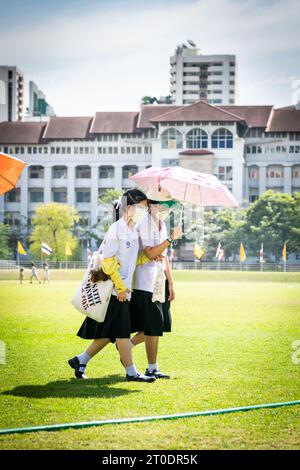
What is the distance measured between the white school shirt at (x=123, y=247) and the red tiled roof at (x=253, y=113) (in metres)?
93.1

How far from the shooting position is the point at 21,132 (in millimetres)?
104750

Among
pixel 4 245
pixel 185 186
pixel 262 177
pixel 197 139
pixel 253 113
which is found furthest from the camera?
pixel 253 113

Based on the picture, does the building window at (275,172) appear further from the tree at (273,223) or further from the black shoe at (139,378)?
the black shoe at (139,378)

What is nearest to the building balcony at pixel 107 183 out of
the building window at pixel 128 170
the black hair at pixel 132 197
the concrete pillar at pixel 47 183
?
the building window at pixel 128 170

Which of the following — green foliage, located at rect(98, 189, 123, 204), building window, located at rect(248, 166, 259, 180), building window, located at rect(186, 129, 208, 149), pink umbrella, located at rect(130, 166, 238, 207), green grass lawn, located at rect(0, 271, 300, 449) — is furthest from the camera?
building window, located at rect(248, 166, 259, 180)

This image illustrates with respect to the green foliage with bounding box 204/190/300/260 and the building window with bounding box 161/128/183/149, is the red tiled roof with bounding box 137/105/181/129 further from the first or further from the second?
the green foliage with bounding box 204/190/300/260

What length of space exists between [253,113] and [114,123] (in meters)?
17.5

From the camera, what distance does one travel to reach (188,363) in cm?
1027

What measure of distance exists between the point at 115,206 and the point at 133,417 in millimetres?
2870

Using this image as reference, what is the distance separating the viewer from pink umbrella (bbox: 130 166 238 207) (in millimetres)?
9836

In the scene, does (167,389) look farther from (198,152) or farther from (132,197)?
(198,152)

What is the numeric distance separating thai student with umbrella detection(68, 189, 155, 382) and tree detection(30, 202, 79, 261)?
7062 centimetres

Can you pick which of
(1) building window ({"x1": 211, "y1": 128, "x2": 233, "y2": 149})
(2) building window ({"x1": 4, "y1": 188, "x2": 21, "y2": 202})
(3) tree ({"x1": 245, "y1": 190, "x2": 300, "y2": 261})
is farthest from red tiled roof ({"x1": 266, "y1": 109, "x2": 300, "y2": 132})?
(2) building window ({"x1": 4, "y1": 188, "x2": 21, "y2": 202})

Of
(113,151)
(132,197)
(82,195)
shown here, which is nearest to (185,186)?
(132,197)
